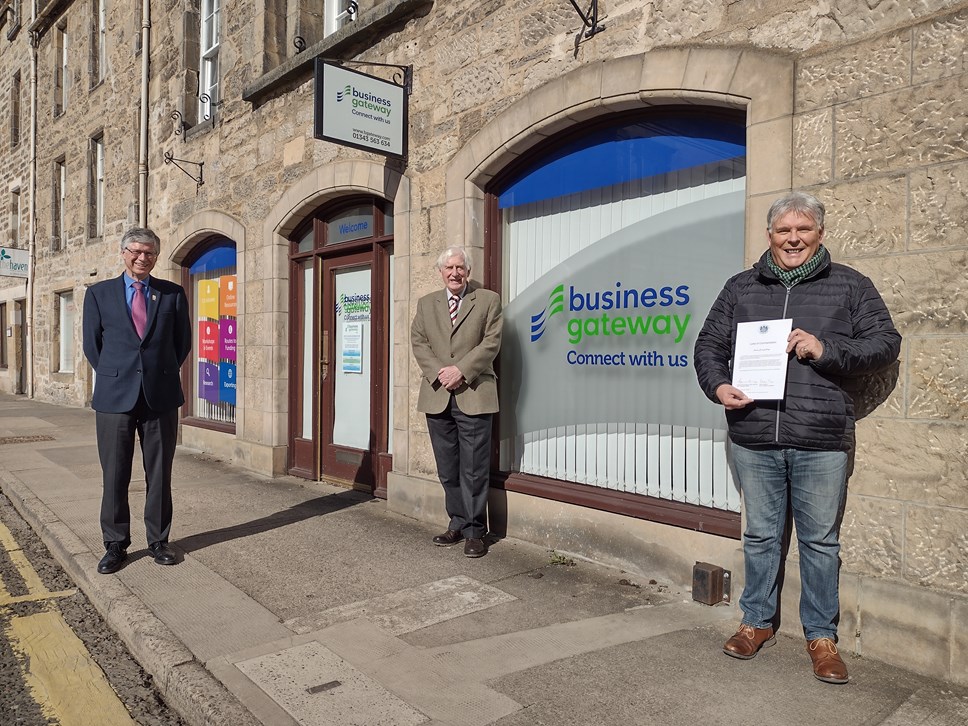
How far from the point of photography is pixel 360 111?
6.00 meters

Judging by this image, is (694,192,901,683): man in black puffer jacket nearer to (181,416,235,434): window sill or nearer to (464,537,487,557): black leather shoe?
(464,537,487,557): black leather shoe

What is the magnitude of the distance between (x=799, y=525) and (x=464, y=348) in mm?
2506

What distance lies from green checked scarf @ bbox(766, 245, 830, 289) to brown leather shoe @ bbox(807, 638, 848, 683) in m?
1.54

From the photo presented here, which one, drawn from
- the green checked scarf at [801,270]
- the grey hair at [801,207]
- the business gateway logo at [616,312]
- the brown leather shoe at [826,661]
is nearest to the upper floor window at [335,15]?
the business gateway logo at [616,312]

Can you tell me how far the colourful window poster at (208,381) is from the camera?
9.83 meters

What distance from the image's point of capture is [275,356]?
322 inches

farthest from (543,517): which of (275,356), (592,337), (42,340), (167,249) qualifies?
(42,340)

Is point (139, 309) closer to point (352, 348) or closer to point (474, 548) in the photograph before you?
point (474, 548)

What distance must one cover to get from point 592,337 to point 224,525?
3188mm

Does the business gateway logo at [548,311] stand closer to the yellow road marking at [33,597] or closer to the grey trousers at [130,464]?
the grey trousers at [130,464]

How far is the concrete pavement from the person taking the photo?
2932mm

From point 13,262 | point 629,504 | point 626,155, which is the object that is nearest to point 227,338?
point 626,155

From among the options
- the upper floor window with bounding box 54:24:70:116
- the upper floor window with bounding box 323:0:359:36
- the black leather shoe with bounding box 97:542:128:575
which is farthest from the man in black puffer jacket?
the upper floor window with bounding box 54:24:70:116

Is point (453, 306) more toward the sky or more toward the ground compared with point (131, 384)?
more toward the sky
